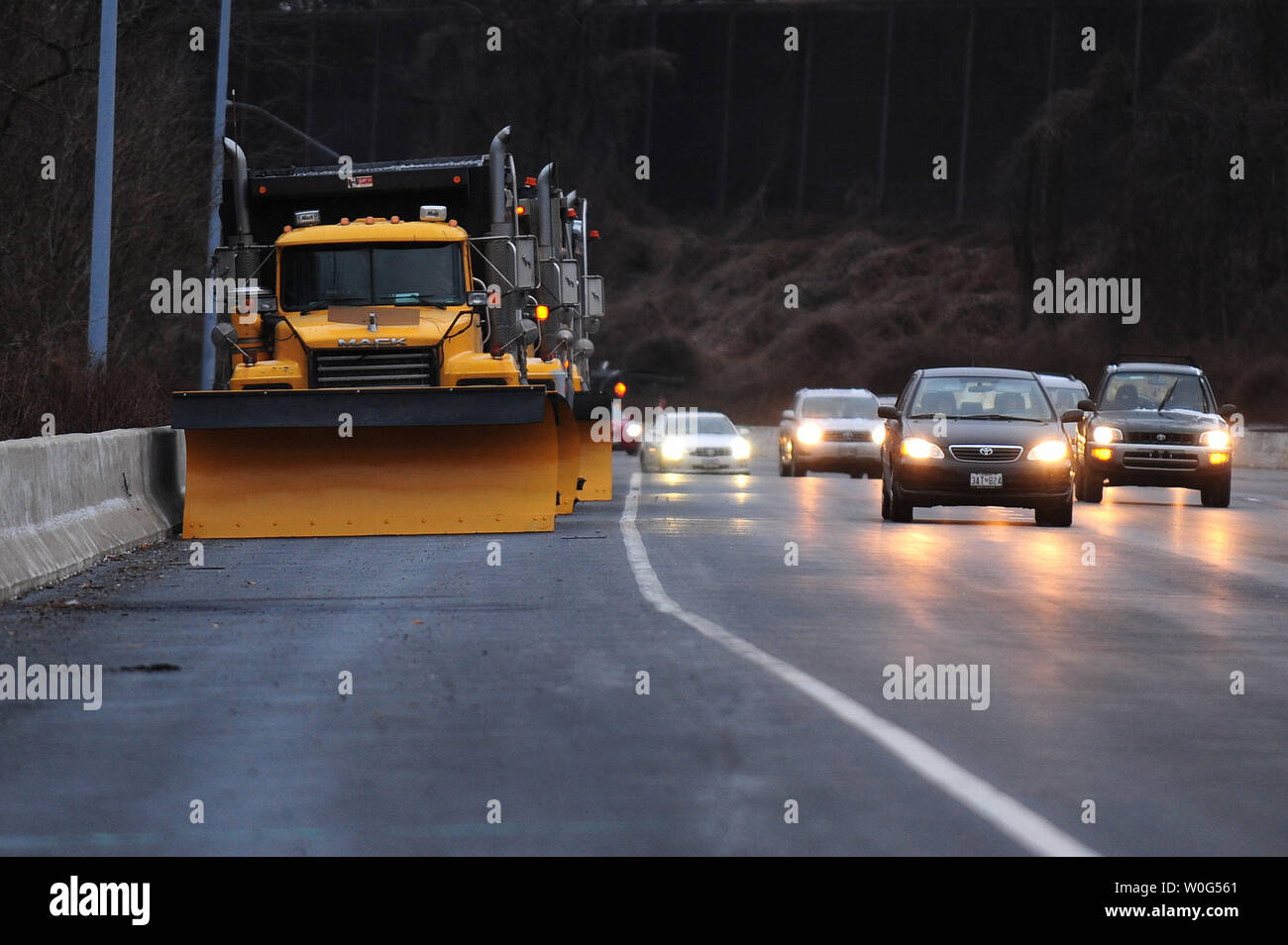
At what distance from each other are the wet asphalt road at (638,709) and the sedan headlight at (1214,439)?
474 inches

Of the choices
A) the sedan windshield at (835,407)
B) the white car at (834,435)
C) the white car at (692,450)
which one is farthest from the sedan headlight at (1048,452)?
Result: the white car at (692,450)

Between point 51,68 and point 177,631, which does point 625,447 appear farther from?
point 177,631

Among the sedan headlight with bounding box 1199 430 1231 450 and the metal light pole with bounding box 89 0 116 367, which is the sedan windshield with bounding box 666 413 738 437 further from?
the metal light pole with bounding box 89 0 116 367

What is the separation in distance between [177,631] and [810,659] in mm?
3732

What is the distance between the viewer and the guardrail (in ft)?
54.0

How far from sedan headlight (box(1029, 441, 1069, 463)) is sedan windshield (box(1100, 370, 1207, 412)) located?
7.66m

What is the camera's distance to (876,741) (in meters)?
9.32

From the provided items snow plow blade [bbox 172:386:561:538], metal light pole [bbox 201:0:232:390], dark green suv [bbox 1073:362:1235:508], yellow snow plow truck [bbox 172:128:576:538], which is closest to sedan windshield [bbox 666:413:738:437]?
metal light pole [bbox 201:0:232:390]

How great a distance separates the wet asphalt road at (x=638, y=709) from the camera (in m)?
7.64

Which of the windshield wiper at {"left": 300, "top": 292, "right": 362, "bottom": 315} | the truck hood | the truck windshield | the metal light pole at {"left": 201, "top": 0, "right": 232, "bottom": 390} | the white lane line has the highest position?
the metal light pole at {"left": 201, "top": 0, "right": 232, "bottom": 390}

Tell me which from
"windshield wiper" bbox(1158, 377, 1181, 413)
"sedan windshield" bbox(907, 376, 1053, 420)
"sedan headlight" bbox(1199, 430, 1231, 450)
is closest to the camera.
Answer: "sedan windshield" bbox(907, 376, 1053, 420)

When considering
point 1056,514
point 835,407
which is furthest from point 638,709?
point 835,407

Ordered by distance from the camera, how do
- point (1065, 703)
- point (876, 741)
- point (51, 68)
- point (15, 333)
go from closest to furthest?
point (876, 741) < point (1065, 703) < point (15, 333) < point (51, 68)
